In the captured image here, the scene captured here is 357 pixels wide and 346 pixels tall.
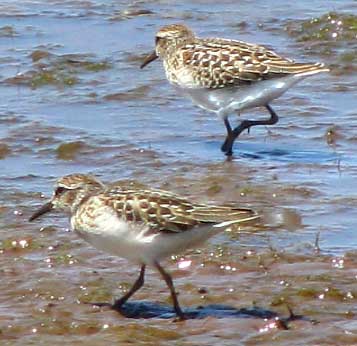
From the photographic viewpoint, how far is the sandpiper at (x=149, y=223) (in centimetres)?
851

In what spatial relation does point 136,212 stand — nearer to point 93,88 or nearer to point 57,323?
point 57,323

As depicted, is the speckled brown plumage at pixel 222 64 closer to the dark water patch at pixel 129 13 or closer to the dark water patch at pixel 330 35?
the dark water patch at pixel 330 35

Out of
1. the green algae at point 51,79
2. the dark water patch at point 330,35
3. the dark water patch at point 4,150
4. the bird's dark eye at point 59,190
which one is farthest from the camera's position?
the dark water patch at point 330,35

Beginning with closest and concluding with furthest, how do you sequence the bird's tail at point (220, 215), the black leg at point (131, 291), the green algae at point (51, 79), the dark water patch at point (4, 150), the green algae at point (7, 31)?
the bird's tail at point (220, 215) < the black leg at point (131, 291) < the dark water patch at point (4, 150) < the green algae at point (51, 79) < the green algae at point (7, 31)

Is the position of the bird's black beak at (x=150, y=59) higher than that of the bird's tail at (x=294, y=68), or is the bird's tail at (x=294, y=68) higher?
the bird's tail at (x=294, y=68)

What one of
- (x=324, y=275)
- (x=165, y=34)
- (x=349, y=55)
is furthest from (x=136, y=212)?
(x=349, y=55)

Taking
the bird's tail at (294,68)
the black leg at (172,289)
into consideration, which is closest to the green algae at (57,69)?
the bird's tail at (294,68)

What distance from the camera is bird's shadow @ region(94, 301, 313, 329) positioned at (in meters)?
8.57

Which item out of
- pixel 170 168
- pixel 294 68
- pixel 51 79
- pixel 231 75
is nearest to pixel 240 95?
pixel 231 75

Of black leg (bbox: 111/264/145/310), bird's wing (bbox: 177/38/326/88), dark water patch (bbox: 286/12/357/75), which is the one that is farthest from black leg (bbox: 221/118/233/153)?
black leg (bbox: 111/264/145/310)

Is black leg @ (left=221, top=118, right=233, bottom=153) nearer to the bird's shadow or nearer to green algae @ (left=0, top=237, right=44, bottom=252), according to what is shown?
green algae @ (left=0, top=237, right=44, bottom=252)

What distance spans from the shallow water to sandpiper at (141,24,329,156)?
383 mm

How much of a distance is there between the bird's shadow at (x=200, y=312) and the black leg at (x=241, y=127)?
387cm

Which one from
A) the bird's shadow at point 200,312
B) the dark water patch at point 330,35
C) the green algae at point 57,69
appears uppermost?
the bird's shadow at point 200,312
